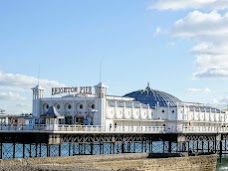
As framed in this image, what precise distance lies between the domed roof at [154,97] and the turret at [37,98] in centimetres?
2051

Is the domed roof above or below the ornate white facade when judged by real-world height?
above

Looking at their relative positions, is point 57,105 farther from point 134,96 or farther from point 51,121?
point 134,96

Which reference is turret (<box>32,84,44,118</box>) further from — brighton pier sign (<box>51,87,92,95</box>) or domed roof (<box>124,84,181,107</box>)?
domed roof (<box>124,84,181,107</box>)

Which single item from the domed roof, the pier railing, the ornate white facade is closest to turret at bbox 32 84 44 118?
the ornate white facade

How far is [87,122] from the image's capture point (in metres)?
72.4

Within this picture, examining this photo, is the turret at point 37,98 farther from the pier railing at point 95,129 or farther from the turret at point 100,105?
the pier railing at point 95,129

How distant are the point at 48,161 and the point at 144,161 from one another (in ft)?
27.5

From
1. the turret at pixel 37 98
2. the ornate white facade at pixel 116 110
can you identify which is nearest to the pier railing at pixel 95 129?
the ornate white facade at pixel 116 110

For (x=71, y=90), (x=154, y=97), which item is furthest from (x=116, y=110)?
(x=154, y=97)

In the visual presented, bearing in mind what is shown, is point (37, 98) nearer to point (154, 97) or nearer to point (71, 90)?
point (71, 90)

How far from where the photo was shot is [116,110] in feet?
247

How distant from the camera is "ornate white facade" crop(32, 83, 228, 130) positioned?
71.8 meters

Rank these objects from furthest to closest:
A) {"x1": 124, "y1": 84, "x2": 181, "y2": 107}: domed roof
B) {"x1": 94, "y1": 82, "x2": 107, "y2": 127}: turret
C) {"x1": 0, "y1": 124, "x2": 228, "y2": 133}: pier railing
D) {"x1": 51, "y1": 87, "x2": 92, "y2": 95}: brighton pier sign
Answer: {"x1": 124, "y1": 84, "x2": 181, "y2": 107}: domed roof < {"x1": 51, "y1": 87, "x2": 92, "y2": 95}: brighton pier sign < {"x1": 94, "y1": 82, "x2": 107, "y2": 127}: turret < {"x1": 0, "y1": 124, "x2": 228, "y2": 133}: pier railing

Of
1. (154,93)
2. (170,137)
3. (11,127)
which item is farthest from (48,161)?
(154,93)
